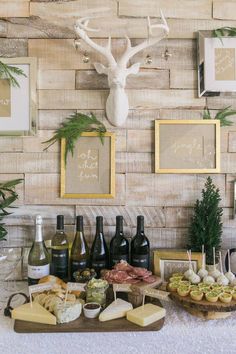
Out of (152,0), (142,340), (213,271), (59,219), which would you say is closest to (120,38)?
(152,0)

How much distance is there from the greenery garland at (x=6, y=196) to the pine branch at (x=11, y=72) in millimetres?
431

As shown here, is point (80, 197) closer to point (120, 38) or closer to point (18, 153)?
point (18, 153)

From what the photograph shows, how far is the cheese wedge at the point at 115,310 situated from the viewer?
1.05 meters

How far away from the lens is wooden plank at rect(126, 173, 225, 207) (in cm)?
152

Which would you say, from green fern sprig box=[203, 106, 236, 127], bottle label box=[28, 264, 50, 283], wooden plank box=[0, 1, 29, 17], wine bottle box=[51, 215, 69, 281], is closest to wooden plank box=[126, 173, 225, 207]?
green fern sprig box=[203, 106, 236, 127]

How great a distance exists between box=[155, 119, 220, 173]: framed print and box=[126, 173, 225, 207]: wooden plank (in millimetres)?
42

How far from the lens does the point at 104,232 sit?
1.51 meters

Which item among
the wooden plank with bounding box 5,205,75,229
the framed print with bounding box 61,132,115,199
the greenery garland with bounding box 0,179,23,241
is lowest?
the wooden plank with bounding box 5,205,75,229

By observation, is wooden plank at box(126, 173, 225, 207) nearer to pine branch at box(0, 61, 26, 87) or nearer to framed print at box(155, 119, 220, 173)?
framed print at box(155, 119, 220, 173)

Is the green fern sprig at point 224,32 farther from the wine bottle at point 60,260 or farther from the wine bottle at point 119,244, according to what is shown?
the wine bottle at point 60,260

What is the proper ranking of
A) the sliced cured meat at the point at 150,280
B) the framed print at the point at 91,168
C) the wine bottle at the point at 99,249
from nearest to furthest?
the sliced cured meat at the point at 150,280, the wine bottle at the point at 99,249, the framed print at the point at 91,168

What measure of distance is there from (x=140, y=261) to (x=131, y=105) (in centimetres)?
67

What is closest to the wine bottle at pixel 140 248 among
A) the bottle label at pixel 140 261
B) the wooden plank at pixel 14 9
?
the bottle label at pixel 140 261

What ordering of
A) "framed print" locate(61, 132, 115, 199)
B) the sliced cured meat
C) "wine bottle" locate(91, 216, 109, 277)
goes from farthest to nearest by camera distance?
"framed print" locate(61, 132, 115, 199) → "wine bottle" locate(91, 216, 109, 277) → the sliced cured meat
